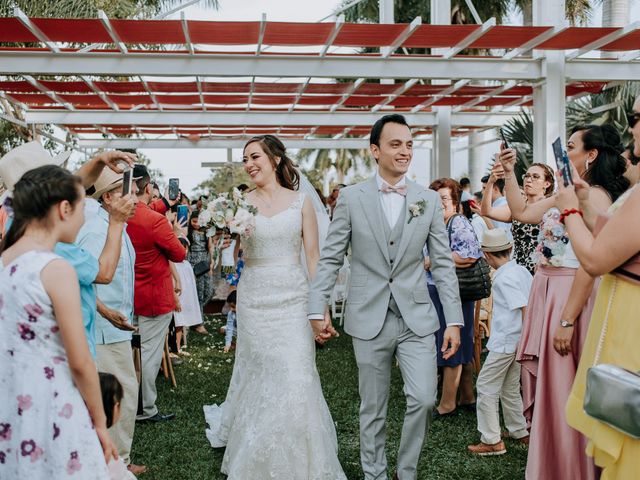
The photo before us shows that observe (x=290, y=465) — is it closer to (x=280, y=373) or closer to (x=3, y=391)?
(x=280, y=373)

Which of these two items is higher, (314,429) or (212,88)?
(212,88)

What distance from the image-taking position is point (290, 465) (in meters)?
4.86

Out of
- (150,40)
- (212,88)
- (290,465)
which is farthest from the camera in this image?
(212,88)

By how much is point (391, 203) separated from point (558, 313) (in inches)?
51.3

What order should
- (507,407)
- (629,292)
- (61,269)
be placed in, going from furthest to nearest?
(507,407), (629,292), (61,269)

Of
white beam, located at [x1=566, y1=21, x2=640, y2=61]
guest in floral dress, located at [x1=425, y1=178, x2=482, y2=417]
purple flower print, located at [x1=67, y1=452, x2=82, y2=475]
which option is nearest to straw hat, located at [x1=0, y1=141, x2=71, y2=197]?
purple flower print, located at [x1=67, y1=452, x2=82, y2=475]

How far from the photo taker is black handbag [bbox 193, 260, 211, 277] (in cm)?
1177

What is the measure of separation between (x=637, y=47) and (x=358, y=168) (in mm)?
54635

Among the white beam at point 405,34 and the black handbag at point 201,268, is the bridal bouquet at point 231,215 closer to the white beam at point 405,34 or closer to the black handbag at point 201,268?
the white beam at point 405,34

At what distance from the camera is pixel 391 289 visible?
4.53m

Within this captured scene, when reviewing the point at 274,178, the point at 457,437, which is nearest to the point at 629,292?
the point at 274,178

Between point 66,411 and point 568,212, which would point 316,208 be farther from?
point 66,411

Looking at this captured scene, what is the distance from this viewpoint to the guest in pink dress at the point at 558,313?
4160 millimetres

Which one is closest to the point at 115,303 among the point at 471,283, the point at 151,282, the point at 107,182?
the point at 107,182
